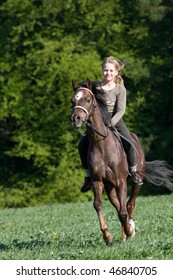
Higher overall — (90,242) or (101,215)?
(101,215)

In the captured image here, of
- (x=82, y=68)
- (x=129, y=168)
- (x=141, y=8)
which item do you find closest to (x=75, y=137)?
(x=82, y=68)

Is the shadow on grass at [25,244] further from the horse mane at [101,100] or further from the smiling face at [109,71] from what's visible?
the smiling face at [109,71]

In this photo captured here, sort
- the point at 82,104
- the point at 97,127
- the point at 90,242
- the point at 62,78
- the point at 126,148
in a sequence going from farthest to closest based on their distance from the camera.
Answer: the point at 62,78 → the point at 126,148 → the point at 90,242 → the point at 97,127 → the point at 82,104

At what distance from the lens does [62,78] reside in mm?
44844

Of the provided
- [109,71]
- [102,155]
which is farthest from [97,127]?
[109,71]

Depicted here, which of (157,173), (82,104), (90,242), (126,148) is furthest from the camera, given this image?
(157,173)

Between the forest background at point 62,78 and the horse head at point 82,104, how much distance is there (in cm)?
3080

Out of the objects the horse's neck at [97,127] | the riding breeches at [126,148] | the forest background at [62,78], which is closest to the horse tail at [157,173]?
the riding breeches at [126,148]

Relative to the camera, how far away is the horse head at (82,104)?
12.6m

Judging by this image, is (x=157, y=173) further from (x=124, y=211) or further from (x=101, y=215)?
(x=101, y=215)

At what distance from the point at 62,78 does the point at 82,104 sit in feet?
105

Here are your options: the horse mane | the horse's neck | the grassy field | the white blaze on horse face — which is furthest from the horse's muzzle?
the grassy field
